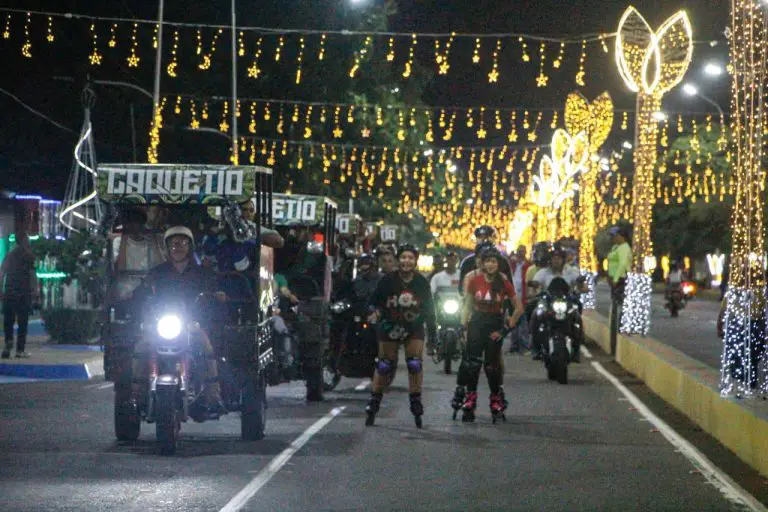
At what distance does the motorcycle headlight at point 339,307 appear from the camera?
20828mm

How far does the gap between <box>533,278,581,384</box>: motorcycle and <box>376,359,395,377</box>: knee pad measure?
6459 mm

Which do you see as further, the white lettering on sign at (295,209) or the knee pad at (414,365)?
the white lettering on sign at (295,209)

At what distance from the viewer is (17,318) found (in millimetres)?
25531

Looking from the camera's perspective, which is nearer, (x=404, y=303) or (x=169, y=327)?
(x=169, y=327)

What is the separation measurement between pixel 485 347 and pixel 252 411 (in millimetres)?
3705

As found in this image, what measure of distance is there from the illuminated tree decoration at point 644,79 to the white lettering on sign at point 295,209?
597 centimetres

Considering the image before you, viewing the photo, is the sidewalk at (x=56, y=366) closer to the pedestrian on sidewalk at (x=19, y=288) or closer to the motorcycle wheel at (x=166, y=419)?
the pedestrian on sidewalk at (x=19, y=288)

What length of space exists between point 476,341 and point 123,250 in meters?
3.89

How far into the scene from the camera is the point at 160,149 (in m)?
52.7

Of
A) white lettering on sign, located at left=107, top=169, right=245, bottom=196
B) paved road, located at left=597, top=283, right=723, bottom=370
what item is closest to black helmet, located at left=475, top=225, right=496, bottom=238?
paved road, located at left=597, top=283, right=723, bottom=370

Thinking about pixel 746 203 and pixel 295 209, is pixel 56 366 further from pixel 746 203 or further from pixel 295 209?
pixel 746 203

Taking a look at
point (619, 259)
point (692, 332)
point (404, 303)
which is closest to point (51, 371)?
point (404, 303)

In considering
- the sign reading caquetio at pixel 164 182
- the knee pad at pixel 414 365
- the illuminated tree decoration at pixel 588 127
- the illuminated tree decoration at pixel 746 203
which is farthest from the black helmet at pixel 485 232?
the illuminated tree decoration at pixel 588 127

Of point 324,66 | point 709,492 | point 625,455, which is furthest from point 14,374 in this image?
point 324,66
